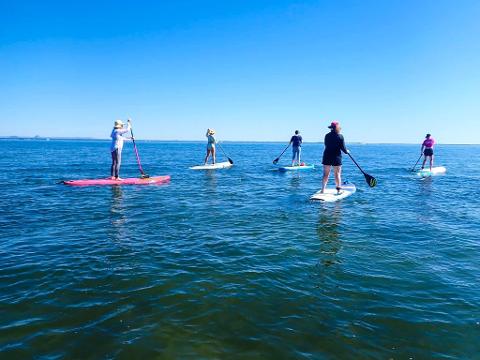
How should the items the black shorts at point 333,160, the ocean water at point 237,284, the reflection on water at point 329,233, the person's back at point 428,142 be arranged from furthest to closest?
the person's back at point 428,142 → the black shorts at point 333,160 → the reflection on water at point 329,233 → the ocean water at point 237,284

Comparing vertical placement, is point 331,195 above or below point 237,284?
above

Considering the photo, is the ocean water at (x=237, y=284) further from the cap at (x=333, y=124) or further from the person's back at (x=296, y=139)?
the person's back at (x=296, y=139)

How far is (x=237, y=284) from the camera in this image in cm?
630

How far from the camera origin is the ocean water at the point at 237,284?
4520 millimetres

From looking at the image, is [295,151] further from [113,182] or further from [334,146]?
[113,182]

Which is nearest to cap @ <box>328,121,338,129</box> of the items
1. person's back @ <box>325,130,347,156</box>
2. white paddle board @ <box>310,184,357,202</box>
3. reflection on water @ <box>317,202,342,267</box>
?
person's back @ <box>325,130,347,156</box>

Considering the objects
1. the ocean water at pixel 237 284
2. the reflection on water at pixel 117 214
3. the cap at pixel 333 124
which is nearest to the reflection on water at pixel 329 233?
the ocean water at pixel 237 284

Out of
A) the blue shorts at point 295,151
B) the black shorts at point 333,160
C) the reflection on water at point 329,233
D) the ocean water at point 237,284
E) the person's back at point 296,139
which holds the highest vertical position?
the person's back at point 296,139

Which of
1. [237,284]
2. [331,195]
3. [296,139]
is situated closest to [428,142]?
[296,139]

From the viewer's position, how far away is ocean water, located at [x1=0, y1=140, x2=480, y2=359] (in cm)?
452

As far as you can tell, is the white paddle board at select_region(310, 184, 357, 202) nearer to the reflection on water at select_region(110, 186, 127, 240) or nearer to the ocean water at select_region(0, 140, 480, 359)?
the ocean water at select_region(0, 140, 480, 359)

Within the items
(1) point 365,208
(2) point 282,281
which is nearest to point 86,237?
(2) point 282,281

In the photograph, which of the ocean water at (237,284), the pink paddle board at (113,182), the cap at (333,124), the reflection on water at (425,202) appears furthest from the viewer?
the pink paddle board at (113,182)

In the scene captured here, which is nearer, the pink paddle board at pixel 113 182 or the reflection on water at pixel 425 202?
the reflection on water at pixel 425 202
